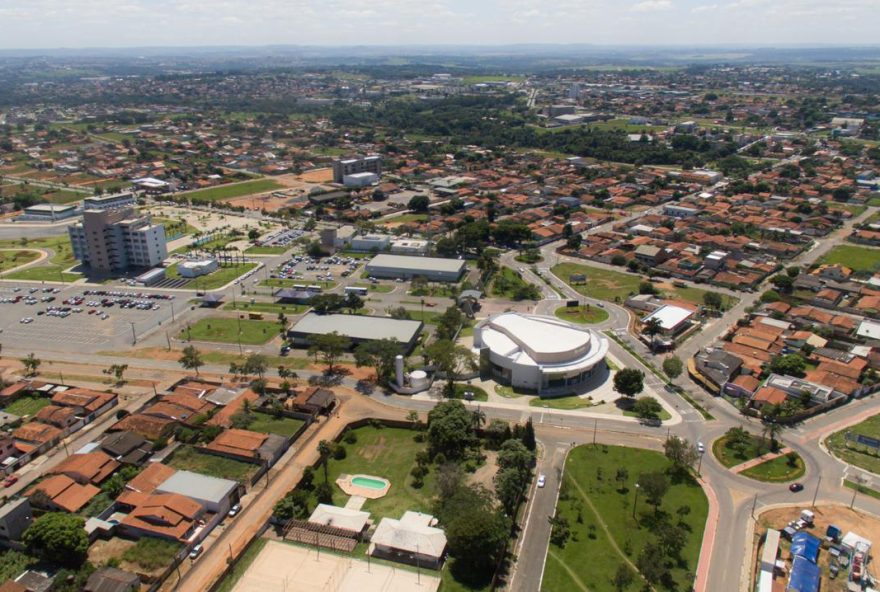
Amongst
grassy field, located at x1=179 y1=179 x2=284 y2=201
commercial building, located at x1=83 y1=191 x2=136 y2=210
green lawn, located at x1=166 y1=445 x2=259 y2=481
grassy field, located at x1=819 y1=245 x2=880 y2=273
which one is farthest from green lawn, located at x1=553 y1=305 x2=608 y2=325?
grassy field, located at x1=179 y1=179 x2=284 y2=201

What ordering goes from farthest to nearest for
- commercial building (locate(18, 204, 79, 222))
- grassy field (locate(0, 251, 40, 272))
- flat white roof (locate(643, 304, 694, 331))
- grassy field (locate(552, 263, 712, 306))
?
1. commercial building (locate(18, 204, 79, 222))
2. grassy field (locate(0, 251, 40, 272))
3. grassy field (locate(552, 263, 712, 306))
4. flat white roof (locate(643, 304, 694, 331))

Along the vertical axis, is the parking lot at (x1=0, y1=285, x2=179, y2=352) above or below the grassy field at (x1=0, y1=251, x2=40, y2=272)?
below

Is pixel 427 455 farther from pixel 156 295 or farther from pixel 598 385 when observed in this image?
pixel 156 295

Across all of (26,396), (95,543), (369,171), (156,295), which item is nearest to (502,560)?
(95,543)

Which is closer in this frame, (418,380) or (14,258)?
(418,380)

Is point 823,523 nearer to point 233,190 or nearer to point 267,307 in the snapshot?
point 267,307

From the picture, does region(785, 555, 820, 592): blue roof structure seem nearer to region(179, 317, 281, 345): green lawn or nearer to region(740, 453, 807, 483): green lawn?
region(740, 453, 807, 483): green lawn

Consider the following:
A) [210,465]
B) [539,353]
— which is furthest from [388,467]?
[539,353]
